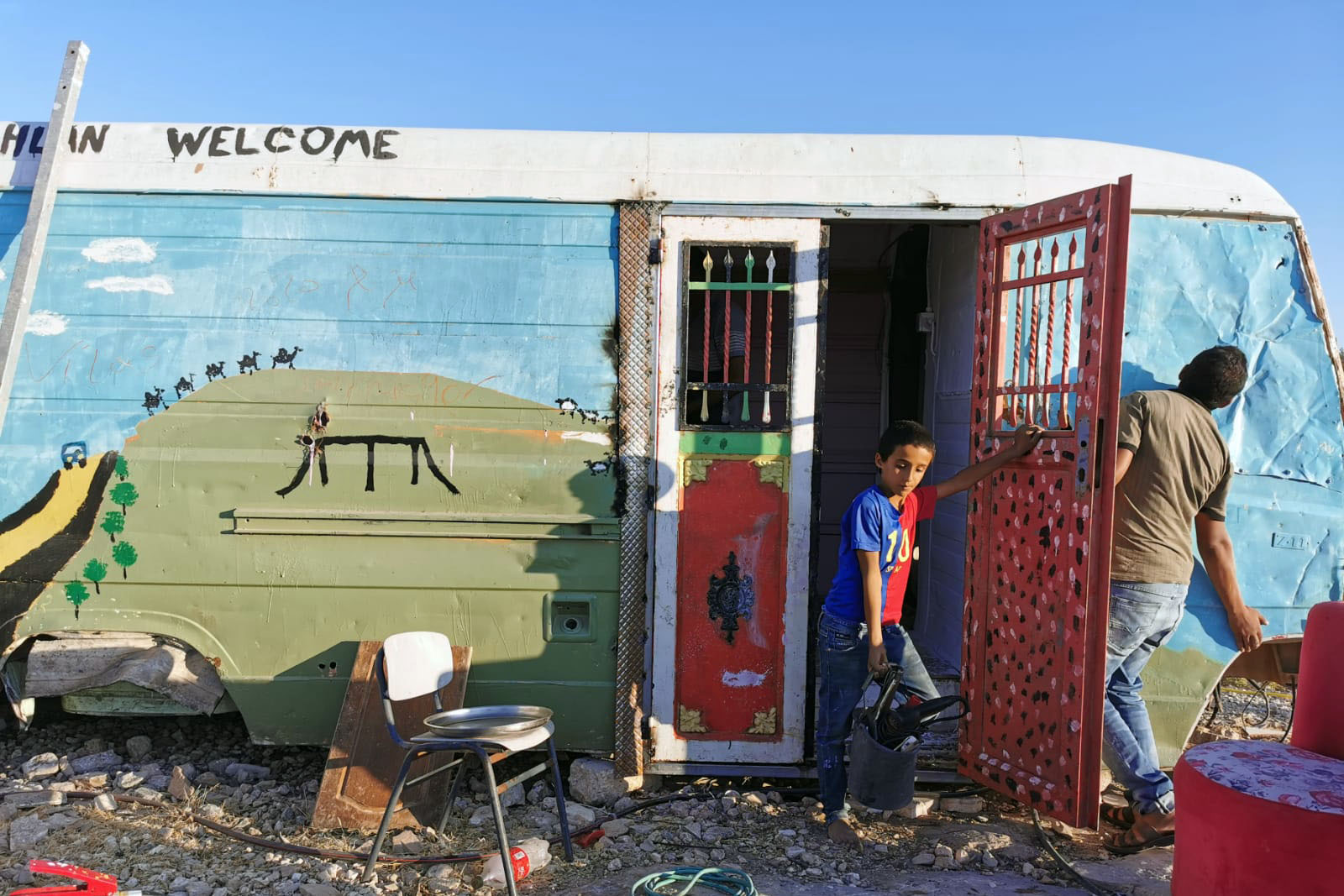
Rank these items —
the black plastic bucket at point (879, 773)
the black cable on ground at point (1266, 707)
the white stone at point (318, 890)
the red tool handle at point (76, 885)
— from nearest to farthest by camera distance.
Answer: the red tool handle at point (76, 885) < the white stone at point (318, 890) < the black plastic bucket at point (879, 773) < the black cable on ground at point (1266, 707)

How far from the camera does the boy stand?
3.50 m

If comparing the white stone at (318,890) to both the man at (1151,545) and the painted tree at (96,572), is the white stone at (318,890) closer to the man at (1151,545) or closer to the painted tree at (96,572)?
the painted tree at (96,572)

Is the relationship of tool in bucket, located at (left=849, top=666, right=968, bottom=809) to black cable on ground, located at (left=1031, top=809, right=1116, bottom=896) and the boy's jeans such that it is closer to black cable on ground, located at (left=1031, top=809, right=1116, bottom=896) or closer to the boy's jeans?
the boy's jeans

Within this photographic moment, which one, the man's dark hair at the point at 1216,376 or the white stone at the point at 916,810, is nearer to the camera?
the man's dark hair at the point at 1216,376

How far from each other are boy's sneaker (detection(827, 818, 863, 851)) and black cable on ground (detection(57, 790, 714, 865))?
0.63m

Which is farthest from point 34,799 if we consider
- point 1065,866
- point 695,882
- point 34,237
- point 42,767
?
point 1065,866

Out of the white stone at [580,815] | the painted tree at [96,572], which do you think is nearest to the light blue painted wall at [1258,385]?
the white stone at [580,815]


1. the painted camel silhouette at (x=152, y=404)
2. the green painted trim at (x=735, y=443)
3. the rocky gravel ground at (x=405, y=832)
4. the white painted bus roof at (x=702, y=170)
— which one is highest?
the white painted bus roof at (x=702, y=170)

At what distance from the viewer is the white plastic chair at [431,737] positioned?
122 inches

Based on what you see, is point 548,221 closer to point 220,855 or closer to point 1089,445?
point 1089,445

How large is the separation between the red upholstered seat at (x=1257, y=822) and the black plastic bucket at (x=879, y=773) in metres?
0.92

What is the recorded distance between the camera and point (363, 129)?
4184mm

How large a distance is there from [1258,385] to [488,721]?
371 cm

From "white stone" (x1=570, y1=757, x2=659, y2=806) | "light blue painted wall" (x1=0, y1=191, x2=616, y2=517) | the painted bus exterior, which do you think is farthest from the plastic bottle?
"light blue painted wall" (x1=0, y1=191, x2=616, y2=517)
